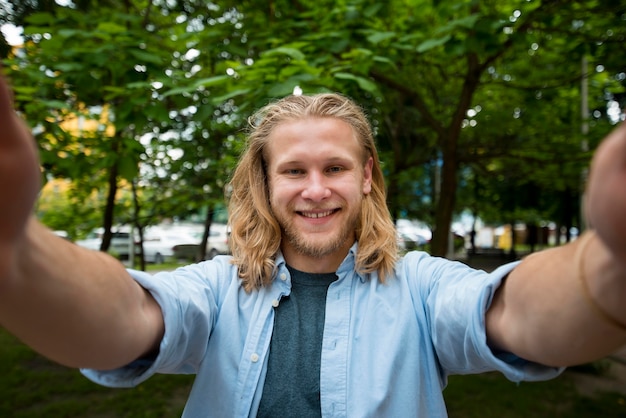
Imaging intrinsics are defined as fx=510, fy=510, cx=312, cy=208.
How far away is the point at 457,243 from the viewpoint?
22.2m

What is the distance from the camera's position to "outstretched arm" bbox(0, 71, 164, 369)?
694mm

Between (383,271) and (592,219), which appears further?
(383,271)

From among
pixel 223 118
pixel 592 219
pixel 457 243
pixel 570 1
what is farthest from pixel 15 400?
pixel 457 243

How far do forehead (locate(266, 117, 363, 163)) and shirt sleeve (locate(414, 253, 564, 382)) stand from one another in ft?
1.47

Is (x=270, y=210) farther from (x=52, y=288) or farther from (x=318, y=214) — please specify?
(x=52, y=288)

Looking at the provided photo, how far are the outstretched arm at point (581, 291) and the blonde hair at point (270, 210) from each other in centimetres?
57

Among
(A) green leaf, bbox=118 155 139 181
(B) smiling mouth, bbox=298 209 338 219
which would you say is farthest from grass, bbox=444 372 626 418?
(B) smiling mouth, bbox=298 209 338 219

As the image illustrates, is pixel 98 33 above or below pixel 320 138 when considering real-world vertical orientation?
above

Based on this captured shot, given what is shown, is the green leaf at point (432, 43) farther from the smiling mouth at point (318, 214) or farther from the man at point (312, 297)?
the smiling mouth at point (318, 214)

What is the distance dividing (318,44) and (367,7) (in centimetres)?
51

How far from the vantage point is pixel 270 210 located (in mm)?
1830

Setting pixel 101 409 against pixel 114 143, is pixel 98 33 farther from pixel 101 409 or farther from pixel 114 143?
pixel 101 409

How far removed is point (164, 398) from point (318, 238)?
412 cm

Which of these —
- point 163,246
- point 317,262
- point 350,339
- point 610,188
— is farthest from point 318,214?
point 163,246
